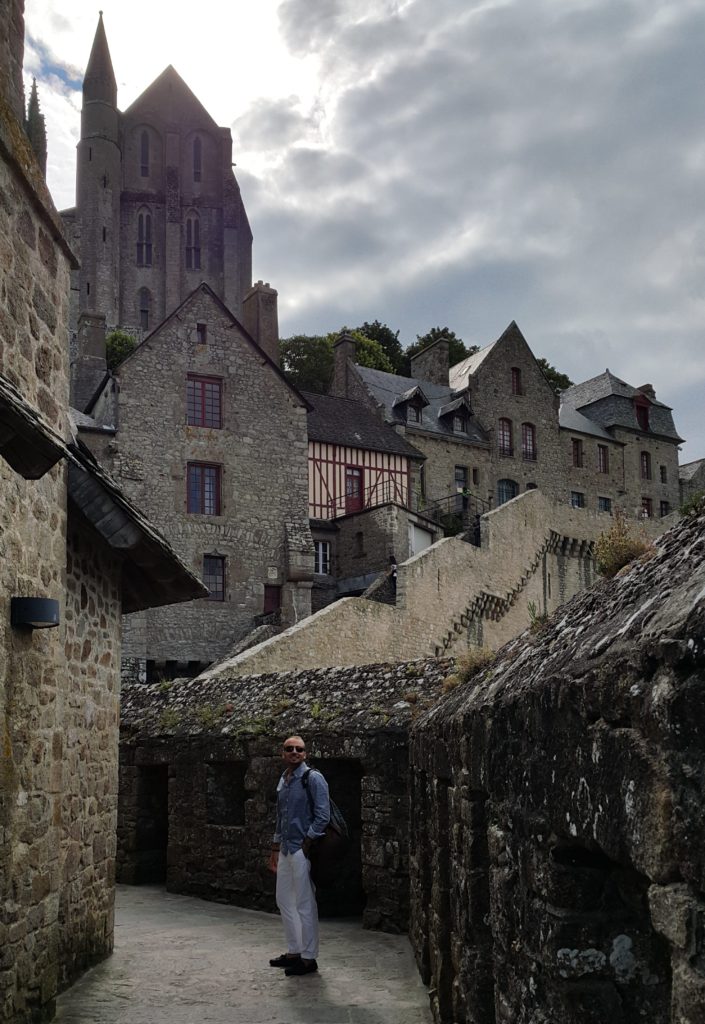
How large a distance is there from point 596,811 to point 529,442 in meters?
46.9

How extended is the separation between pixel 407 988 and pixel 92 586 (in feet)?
12.1

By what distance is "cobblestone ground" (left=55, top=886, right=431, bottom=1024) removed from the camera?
6.59m

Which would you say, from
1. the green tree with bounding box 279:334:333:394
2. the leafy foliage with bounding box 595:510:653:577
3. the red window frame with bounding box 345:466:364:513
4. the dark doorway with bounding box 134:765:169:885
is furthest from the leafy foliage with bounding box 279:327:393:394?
the leafy foliage with bounding box 595:510:653:577

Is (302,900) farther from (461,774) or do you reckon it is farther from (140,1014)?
(461,774)

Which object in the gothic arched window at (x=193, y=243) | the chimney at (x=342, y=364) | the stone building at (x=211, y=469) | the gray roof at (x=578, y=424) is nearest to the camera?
the stone building at (x=211, y=469)

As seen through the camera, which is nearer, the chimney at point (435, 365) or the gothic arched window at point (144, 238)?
the chimney at point (435, 365)

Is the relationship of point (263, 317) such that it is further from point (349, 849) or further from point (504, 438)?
point (349, 849)

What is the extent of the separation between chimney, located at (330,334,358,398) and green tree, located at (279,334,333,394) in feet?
21.5

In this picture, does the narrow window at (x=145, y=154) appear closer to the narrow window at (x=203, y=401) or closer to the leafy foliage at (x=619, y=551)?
the narrow window at (x=203, y=401)

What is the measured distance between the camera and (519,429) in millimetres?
48688

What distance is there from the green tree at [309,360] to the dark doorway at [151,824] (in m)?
41.4

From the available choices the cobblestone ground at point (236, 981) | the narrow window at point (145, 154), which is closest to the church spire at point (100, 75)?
the narrow window at point (145, 154)

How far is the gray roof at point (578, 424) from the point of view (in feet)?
169

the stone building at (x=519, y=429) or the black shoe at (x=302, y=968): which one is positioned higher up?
the stone building at (x=519, y=429)
